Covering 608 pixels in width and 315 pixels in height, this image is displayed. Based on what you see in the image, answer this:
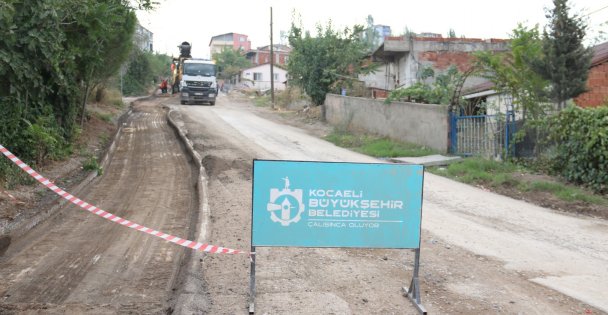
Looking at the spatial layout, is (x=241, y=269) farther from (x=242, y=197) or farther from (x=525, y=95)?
(x=525, y=95)

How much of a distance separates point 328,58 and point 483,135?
16034 mm

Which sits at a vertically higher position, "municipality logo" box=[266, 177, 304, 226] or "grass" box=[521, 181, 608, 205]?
"municipality logo" box=[266, 177, 304, 226]

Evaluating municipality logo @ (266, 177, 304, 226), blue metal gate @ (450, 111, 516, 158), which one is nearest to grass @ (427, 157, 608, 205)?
blue metal gate @ (450, 111, 516, 158)

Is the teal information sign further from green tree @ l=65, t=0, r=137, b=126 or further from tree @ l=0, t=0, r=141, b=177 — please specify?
green tree @ l=65, t=0, r=137, b=126

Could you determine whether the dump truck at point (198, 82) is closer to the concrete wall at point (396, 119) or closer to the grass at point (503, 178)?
the concrete wall at point (396, 119)

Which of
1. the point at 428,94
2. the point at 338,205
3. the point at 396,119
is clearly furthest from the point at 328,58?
the point at 338,205

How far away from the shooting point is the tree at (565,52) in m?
15.2

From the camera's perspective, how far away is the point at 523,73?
53.4ft

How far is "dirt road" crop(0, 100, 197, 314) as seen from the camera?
5.78 meters

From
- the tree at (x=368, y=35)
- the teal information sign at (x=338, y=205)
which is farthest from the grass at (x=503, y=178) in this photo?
the tree at (x=368, y=35)

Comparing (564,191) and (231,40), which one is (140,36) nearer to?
(564,191)

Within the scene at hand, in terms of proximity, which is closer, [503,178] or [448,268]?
[448,268]

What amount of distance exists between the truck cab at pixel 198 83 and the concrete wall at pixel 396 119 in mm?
14230

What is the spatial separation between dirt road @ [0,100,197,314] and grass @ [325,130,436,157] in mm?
8520
